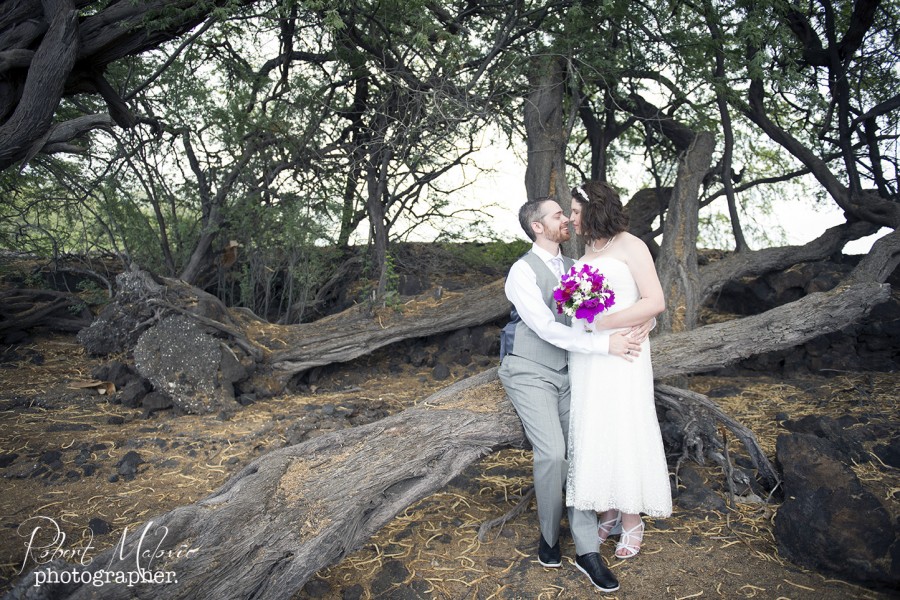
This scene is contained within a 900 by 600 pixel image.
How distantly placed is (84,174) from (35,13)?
277 cm

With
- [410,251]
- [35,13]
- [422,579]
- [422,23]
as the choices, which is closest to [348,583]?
[422,579]

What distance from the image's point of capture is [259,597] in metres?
3.50

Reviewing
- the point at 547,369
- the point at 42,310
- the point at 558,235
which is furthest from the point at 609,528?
the point at 42,310

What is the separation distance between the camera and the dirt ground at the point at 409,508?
13.1 ft

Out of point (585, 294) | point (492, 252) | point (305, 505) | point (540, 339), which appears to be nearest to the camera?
point (305, 505)

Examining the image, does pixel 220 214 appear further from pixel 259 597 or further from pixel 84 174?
pixel 259 597

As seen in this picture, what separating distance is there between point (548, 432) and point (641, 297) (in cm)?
102

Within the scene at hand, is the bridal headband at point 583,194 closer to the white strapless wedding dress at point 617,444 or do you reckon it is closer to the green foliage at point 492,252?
the white strapless wedding dress at point 617,444

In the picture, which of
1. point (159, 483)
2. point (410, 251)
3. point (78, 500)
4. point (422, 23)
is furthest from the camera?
point (410, 251)

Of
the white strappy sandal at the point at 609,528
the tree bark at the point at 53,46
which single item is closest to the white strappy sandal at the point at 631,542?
the white strappy sandal at the point at 609,528

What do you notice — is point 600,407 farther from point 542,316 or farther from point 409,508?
point 409,508

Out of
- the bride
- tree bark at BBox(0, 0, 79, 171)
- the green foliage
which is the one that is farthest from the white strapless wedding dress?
the green foliage

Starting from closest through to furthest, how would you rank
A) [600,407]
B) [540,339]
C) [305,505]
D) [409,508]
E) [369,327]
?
[305,505] < [600,407] < [540,339] < [409,508] < [369,327]

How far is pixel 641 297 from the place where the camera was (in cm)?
425
